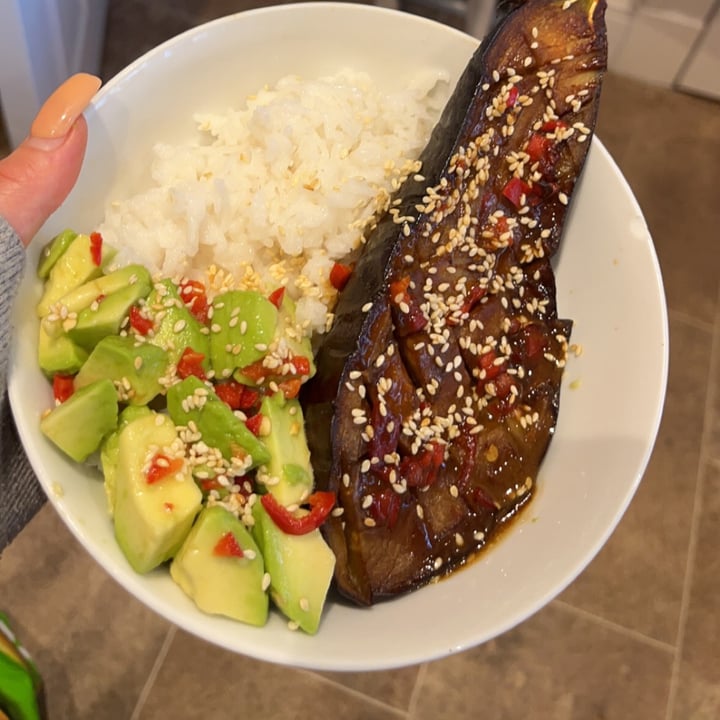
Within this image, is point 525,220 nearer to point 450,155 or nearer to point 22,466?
point 450,155

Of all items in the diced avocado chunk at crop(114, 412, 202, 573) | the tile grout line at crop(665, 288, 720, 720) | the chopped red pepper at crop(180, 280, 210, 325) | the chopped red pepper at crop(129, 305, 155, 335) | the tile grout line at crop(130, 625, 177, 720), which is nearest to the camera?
the diced avocado chunk at crop(114, 412, 202, 573)

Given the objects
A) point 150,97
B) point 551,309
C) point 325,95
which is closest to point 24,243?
point 150,97

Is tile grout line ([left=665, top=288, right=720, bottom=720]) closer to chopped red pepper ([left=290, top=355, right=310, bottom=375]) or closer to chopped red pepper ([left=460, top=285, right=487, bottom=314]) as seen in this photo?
chopped red pepper ([left=460, top=285, right=487, bottom=314])

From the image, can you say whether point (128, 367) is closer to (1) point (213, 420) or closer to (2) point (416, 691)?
(1) point (213, 420)

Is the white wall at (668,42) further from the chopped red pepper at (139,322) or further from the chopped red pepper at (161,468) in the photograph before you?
the chopped red pepper at (161,468)

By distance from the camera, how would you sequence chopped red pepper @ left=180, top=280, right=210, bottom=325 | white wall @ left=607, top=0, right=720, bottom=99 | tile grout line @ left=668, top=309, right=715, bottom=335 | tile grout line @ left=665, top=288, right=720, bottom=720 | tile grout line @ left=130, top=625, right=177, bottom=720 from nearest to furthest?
chopped red pepper @ left=180, top=280, right=210, bottom=325
tile grout line @ left=130, top=625, right=177, bottom=720
tile grout line @ left=665, top=288, right=720, bottom=720
tile grout line @ left=668, top=309, right=715, bottom=335
white wall @ left=607, top=0, right=720, bottom=99

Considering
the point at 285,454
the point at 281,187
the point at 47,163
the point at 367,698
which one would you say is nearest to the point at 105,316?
the point at 47,163

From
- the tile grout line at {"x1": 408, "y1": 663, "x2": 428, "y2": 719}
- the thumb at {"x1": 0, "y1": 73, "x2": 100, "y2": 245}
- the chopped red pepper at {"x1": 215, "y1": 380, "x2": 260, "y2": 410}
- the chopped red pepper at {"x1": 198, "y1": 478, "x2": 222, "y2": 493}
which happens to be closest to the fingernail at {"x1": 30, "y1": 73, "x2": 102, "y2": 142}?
the thumb at {"x1": 0, "y1": 73, "x2": 100, "y2": 245}

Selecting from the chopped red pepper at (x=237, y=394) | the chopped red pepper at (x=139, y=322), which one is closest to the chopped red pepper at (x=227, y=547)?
the chopped red pepper at (x=237, y=394)
